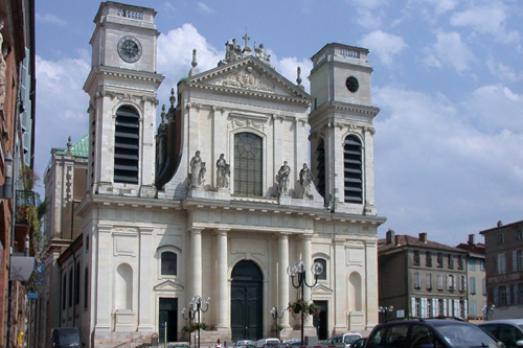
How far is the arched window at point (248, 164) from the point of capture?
54.6 m

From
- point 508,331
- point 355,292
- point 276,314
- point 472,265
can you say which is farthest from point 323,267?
point 508,331

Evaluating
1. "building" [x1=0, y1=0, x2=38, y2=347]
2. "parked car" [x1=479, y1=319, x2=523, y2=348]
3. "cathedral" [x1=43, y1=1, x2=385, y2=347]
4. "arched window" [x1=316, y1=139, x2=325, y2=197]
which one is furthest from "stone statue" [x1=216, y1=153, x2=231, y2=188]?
"parked car" [x1=479, y1=319, x2=523, y2=348]

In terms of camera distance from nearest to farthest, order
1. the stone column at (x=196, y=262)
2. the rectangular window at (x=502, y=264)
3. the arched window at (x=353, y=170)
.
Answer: the stone column at (x=196, y=262) → the arched window at (x=353, y=170) → the rectangular window at (x=502, y=264)

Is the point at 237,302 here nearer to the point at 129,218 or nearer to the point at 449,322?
the point at 129,218

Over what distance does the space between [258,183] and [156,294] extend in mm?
9829

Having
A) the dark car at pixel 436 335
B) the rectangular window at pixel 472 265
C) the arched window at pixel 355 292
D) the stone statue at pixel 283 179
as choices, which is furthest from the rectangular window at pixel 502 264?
the dark car at pixel 436 335

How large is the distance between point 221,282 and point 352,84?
57.7 ft

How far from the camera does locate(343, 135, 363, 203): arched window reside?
58125mm

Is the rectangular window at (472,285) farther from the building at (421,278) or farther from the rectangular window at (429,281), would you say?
the rectangular window at (429,281)

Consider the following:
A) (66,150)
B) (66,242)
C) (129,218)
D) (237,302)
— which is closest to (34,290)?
(129,218)

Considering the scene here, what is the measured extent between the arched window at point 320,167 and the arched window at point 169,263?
12385 mm

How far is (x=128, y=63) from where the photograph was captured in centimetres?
5238

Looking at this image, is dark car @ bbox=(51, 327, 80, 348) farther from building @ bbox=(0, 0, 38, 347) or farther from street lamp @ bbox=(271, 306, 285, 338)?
building @ bbox=(0, 0, 38, 347)

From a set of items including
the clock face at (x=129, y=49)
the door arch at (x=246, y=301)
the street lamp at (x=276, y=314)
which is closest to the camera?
the street lamp at (x=276, y=314)
